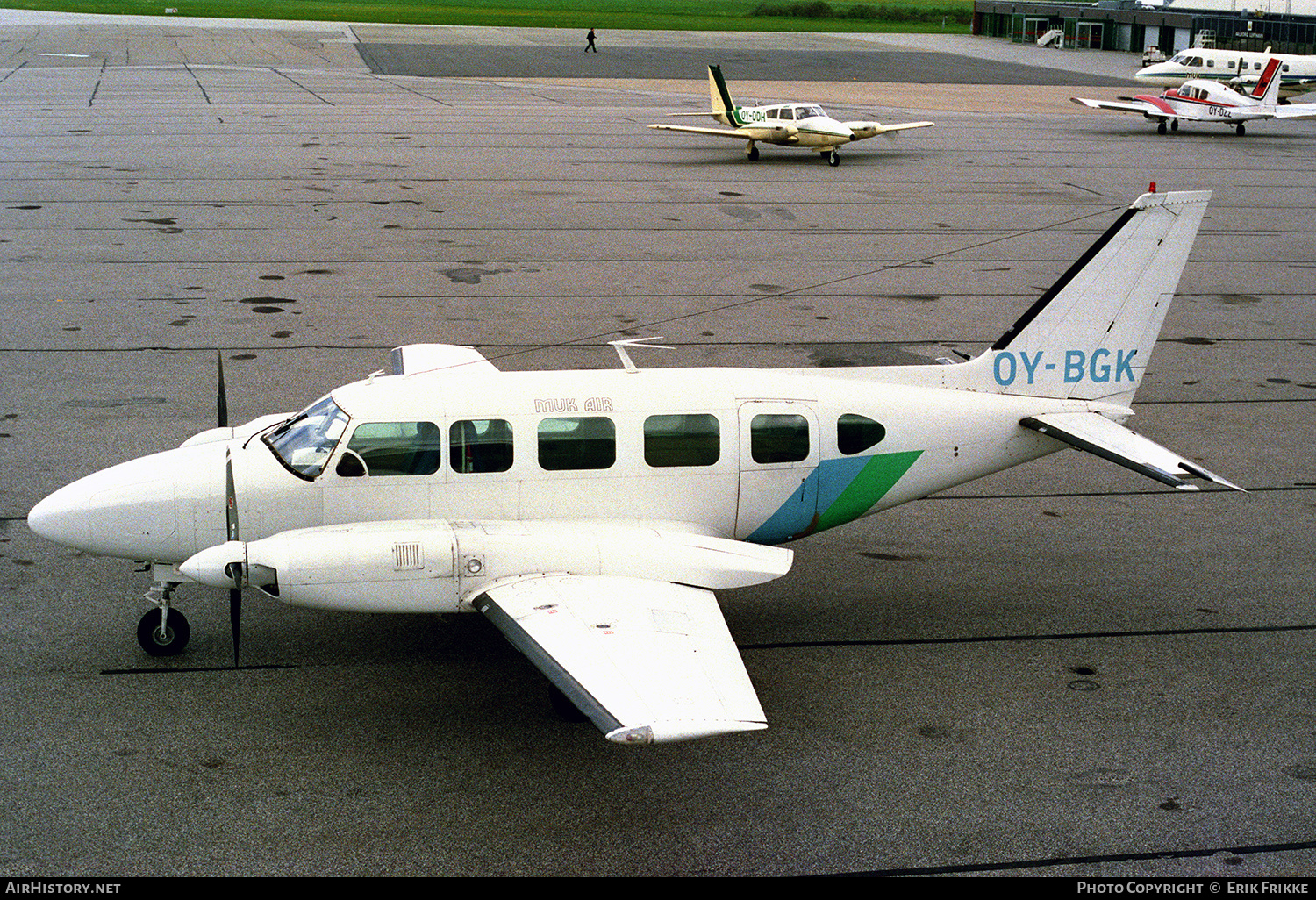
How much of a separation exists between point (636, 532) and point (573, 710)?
166 centimetres

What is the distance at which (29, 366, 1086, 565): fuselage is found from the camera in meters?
10.7

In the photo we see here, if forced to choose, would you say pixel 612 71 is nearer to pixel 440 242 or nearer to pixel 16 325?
pixel 440 242

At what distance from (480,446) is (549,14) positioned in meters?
118

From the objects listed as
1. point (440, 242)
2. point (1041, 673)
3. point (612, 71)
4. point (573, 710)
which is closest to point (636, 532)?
point (573, 710)

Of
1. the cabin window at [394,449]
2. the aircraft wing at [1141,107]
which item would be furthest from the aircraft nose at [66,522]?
the aircraft wing at [1141,107]

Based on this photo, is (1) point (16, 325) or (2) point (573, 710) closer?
(2) point (573, 710)

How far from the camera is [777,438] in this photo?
37.7 feet

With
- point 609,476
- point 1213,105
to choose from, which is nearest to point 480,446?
point 609,476

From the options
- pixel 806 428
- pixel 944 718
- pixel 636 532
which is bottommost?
pixel 944 718

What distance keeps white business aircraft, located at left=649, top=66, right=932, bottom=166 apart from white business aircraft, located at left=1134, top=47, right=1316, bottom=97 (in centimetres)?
2335

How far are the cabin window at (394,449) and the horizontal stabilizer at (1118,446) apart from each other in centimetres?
547

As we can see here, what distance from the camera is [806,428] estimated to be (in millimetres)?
11547

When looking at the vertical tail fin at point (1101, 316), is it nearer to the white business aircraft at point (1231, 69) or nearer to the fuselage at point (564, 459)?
the fuselage at point (564, 459)

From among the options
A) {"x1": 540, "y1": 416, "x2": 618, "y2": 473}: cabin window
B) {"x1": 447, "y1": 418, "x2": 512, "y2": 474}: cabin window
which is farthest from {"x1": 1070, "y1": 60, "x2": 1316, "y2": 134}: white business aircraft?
{"x1": 447, "y1": 418, "x2": 512, "y2": 474}: cabin window
